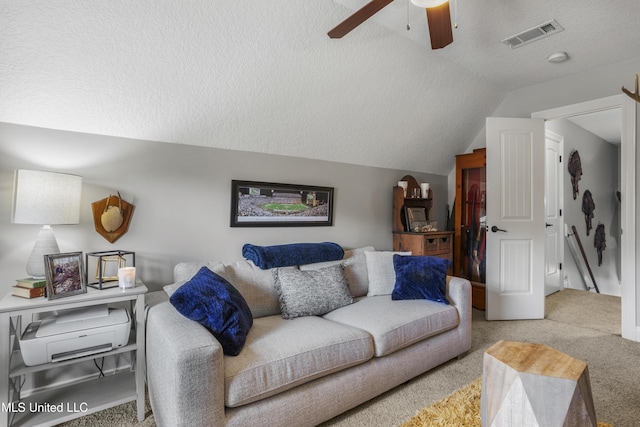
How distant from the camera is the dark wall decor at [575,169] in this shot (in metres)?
4.82

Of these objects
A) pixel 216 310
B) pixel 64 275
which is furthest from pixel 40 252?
pixel 216 310

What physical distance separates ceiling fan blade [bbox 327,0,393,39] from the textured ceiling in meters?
0.52

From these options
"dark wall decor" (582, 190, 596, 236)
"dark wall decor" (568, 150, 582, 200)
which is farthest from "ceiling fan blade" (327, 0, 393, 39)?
"dark wall decor" (582, 190, 596, 236)

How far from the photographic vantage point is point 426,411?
1799 millimetres

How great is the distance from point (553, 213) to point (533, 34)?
2.77 meters

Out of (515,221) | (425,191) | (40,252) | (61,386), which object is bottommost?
(61,386)

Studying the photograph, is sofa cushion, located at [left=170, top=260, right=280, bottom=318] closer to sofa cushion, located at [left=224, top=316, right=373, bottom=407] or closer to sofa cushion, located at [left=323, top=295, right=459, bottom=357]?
sofa cushion, located at [left=224, top=316, right=373, bottom=407]

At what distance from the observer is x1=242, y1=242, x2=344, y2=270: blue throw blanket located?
2545 millimetres

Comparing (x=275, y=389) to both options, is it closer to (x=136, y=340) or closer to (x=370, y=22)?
(x=136, y=340)

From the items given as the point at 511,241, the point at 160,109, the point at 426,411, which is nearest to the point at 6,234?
the point at 160,109

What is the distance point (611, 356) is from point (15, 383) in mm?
4028

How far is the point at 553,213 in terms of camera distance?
4582 millimetres

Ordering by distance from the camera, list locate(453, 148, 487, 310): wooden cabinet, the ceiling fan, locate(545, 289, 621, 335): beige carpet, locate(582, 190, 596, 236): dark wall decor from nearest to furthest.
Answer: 1. the ceiling fan
2. locate(545, 289, 621, 335): beige carpet
3. locate(453, 148, 487, 310): wooden cabinet
4. locate(582, 190, 596, 236): dark wall decor

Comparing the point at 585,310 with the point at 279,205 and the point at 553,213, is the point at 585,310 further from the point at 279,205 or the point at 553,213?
the point at 279,205
